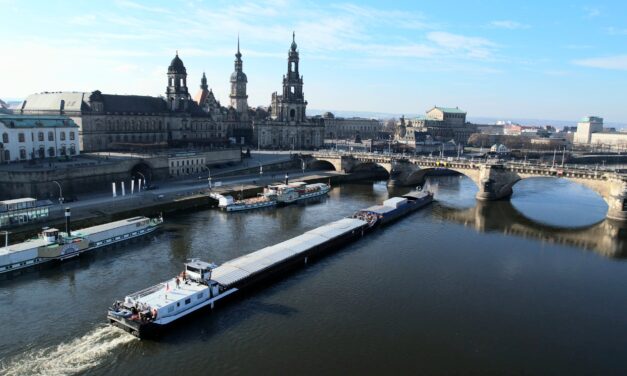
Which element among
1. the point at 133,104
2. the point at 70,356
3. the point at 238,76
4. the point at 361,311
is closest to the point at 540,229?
the point at 361,311

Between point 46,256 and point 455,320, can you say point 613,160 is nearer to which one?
point 455,320

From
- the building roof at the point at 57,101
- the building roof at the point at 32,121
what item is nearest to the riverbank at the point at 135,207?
the building roof at the point at 32,121

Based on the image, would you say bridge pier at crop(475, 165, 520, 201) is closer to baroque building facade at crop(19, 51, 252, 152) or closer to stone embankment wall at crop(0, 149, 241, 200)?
stone embankment wall at crop(0, 149, 241, 200)

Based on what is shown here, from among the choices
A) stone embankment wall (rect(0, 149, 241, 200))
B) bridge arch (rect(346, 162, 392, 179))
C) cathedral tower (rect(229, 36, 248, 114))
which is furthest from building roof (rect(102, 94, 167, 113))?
bridge arch (rect(346, 162, 392, 179))

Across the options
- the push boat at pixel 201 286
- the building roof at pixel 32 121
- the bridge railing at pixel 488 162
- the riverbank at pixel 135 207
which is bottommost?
the push boat at pixel 201 286

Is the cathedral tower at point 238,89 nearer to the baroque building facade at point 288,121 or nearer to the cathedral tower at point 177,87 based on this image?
the baroque building facade at point 288,121
